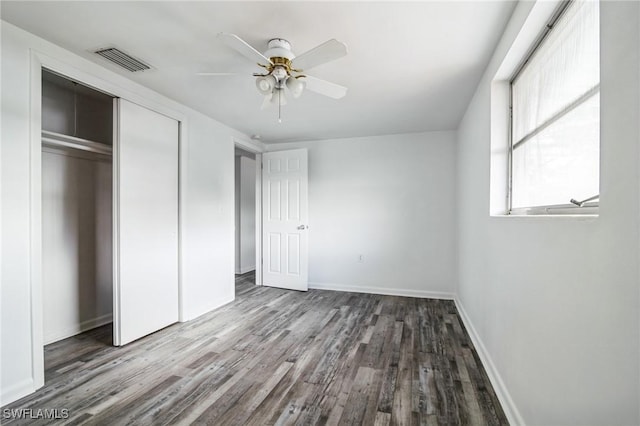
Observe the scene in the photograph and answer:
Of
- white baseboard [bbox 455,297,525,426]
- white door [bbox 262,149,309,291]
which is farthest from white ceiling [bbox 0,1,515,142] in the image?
white baseboard [bbox 455,297,525,426]

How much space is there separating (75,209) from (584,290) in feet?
13.0

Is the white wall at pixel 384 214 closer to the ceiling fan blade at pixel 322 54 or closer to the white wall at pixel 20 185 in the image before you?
the white wall at pixel 20 185

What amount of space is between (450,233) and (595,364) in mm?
3365

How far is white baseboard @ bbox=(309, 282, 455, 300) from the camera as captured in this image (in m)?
4.17

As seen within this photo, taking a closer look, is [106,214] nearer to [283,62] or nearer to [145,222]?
[145,222]

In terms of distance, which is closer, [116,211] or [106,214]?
[116,211]

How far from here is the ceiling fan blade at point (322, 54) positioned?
162 centimetres

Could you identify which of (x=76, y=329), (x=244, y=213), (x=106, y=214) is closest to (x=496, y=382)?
(x=76, y=329)

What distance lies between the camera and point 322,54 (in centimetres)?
172

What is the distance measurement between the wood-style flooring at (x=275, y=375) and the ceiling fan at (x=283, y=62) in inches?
81.9

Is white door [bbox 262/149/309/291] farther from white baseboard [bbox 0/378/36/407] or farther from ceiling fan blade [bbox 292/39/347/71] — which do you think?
white baseboard [bbox 0/378/36/407]

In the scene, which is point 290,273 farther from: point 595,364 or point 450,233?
point 595,364

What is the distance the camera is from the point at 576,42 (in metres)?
1.24

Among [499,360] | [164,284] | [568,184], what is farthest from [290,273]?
[568,184]
